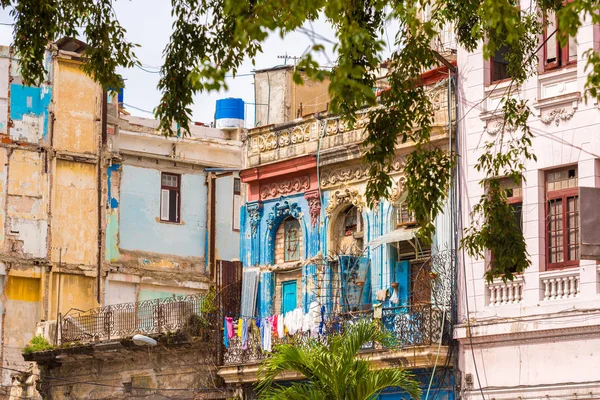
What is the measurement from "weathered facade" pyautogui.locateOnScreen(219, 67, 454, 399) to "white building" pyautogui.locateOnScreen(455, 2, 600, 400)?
77 centimetres

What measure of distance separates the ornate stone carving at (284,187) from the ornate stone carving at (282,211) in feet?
0.67

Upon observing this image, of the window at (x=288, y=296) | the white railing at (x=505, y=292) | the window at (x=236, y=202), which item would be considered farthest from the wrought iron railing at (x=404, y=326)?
the window at (x=236, y=202)

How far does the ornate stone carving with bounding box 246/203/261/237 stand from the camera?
109 ft

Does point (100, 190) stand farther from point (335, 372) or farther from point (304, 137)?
point (335, 372)

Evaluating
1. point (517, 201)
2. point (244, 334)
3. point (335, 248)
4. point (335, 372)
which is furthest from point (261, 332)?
point (335, 372)

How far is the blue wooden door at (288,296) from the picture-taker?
3231 cm

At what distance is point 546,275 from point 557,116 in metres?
2.66

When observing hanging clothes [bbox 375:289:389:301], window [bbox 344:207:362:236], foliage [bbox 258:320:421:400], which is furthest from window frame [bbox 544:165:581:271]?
window [bbox 344:207:362:236]

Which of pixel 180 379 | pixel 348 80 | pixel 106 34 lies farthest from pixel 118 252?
pixel 348 80

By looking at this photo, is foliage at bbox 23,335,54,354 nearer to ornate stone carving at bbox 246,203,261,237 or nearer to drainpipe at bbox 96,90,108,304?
drainpipe at bbox 96,90,108,304

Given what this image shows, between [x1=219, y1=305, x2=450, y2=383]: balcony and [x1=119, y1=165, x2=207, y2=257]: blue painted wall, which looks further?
[x1=119, y1=165, x2=207, y2=257]: blue painted wall

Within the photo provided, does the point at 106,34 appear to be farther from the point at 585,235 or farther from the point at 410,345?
the point at 410,345

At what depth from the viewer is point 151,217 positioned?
42.6 meters

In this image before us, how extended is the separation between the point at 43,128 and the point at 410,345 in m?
16.9
